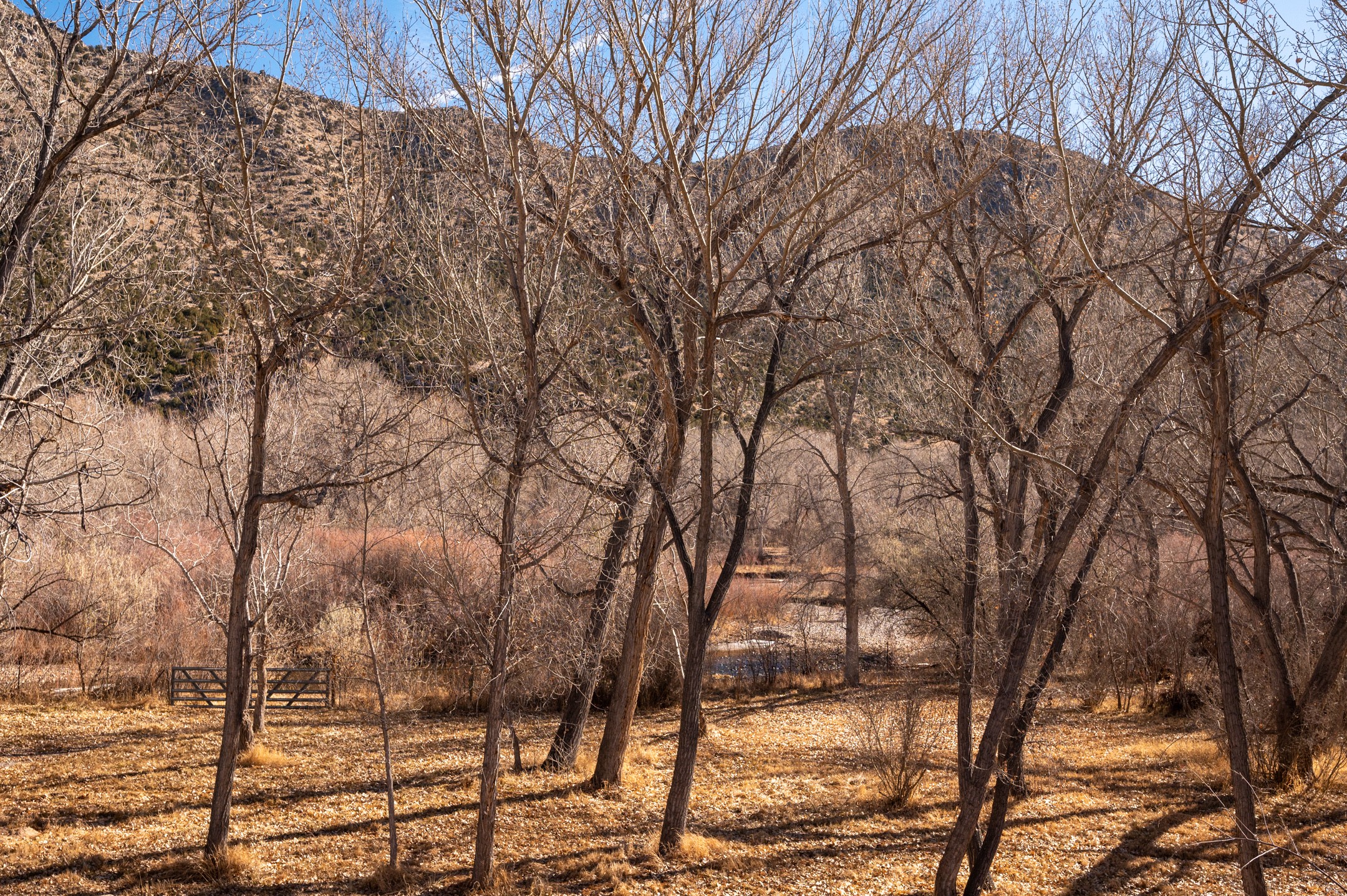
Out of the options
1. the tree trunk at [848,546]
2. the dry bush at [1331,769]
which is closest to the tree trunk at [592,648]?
the dry bush at [1331,769]

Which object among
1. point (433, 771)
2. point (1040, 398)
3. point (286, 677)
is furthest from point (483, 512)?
point (286, 677)

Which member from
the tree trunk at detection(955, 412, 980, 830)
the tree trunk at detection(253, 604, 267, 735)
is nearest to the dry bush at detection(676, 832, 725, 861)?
the tree trunk at detection(955, 412, 980, 830)

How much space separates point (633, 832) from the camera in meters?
9.80

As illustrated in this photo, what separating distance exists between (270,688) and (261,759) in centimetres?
482

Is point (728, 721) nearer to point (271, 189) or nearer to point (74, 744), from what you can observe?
point (74, 744)

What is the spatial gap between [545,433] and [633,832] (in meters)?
4.60

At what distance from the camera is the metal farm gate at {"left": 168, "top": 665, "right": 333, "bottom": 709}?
654 inches

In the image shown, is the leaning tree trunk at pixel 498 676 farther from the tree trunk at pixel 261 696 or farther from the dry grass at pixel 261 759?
the tree trunk at pixel 261 696

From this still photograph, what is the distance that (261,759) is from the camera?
12164 millimetres

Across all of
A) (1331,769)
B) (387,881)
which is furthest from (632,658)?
(1331,769)

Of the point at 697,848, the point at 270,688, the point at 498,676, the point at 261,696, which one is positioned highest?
the point at 498,676

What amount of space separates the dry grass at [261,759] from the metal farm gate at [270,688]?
3573 mm

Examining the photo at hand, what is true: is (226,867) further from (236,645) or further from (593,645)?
(593,645)

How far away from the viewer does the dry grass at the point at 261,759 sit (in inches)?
476
